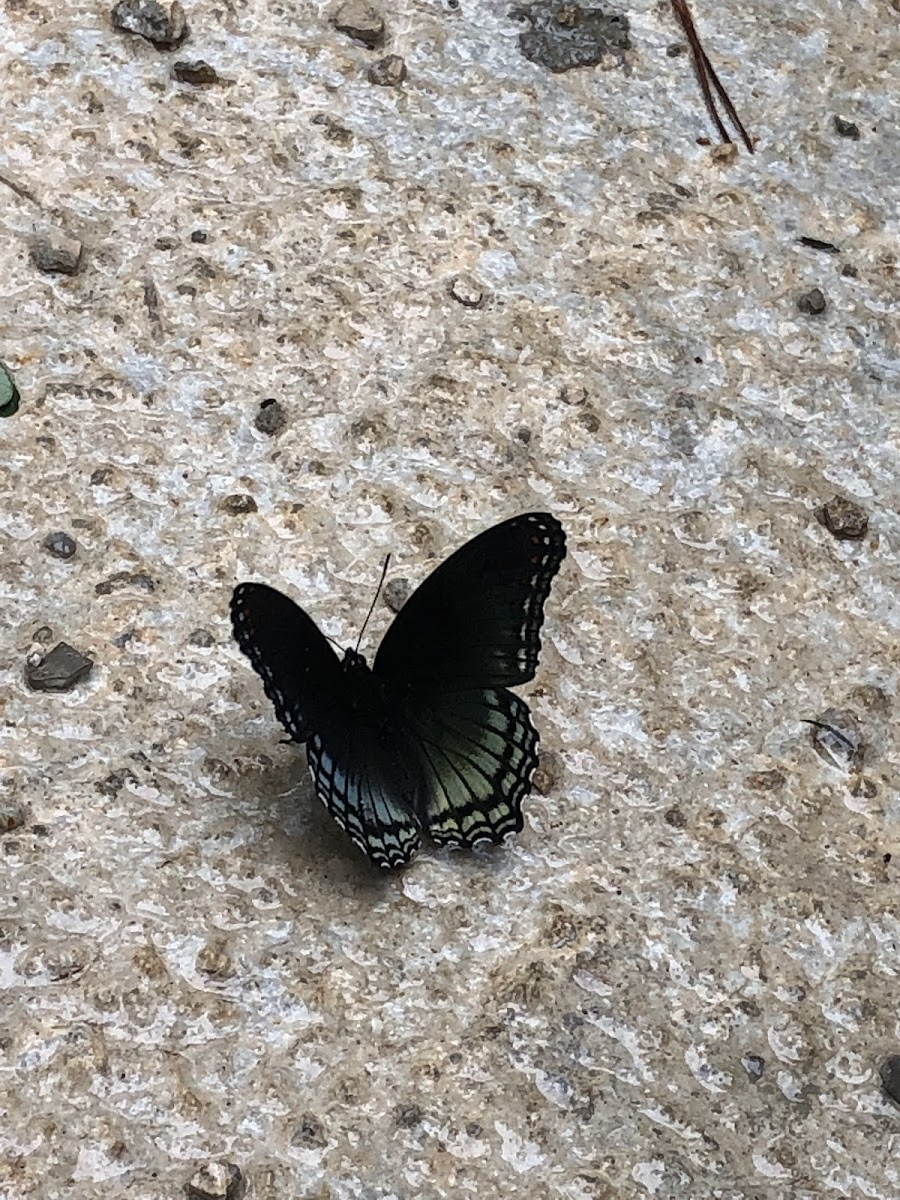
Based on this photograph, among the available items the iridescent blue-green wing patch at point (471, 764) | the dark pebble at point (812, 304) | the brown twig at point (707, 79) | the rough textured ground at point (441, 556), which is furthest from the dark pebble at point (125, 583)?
the brown twig at point (707, 79)

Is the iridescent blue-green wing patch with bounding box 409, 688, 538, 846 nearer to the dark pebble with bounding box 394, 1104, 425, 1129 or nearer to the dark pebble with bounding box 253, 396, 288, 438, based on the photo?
the dark pebble with bounding box 394, 1104, 425, 1129

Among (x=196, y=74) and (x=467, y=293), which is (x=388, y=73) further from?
(x=467, y=293)

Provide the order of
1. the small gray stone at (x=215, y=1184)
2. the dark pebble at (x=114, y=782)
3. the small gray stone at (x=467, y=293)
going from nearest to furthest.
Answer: the small gray stone at (x=215, y=1184) → the dark pebble at (x=114, y=782) → the small gray stone at (x=467, y=293)

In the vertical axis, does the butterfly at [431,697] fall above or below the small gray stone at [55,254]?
above

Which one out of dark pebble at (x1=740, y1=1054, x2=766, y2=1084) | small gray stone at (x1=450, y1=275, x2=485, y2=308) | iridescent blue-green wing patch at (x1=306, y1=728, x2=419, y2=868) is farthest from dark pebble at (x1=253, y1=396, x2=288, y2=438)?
dark pebble at (x1=740, y1=1054, x2=766, y2=1084)

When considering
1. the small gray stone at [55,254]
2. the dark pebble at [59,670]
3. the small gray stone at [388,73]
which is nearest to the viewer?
the dark pebble at [59,670]

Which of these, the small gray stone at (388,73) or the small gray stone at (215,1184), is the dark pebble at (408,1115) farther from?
the small gray stone at (388,73)

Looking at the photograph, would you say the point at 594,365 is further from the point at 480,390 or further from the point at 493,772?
the point at 493,772

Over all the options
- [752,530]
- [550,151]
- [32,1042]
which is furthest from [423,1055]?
[550,151]
